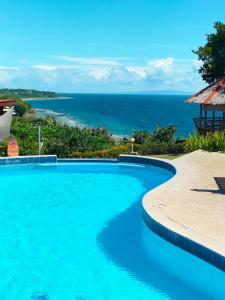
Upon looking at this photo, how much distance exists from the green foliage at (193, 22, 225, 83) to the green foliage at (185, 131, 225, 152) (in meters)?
6.93

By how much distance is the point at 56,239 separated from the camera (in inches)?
404

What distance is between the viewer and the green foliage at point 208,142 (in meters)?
19.5

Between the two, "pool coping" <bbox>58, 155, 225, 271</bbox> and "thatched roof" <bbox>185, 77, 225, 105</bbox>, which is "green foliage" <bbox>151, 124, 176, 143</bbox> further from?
"pool coping" <bbox>58, 155, 225, 271</bbox>

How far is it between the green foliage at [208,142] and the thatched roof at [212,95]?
5.28ft

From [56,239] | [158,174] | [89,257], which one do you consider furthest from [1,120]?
[89,257]

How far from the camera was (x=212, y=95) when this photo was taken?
20984mm

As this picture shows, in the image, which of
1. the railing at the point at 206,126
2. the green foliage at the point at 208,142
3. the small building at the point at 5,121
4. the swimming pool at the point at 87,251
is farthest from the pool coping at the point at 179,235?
the small building at the point at 5,121

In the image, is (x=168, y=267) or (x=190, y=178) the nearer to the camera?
(x=168, y=267)

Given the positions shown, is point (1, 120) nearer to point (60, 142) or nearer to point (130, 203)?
point (60, 142)

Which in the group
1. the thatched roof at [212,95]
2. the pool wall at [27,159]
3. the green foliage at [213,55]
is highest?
the green foliage at [213,55]

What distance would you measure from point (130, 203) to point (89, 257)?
4.64 m

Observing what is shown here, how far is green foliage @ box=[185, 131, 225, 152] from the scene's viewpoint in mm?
19547

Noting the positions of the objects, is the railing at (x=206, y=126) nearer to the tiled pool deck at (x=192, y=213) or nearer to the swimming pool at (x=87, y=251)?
the tiled pool deck at (x=192, y=213)

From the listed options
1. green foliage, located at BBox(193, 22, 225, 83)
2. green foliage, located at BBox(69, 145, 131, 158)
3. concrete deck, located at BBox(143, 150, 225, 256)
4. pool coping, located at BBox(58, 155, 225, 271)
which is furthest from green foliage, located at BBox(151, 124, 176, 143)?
pool coping, located at BBox(58, 155, 225, 271)
